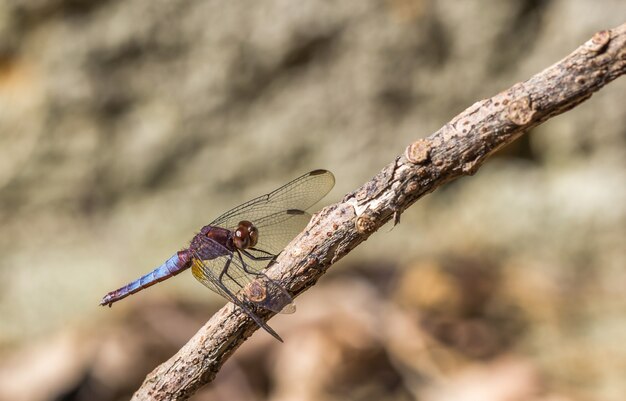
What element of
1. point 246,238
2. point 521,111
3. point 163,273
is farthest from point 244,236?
point 521,111

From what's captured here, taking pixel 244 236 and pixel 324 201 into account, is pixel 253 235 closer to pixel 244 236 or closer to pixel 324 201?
pixel 244 236

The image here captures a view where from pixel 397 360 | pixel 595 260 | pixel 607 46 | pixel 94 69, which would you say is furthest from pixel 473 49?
pixel 607 46

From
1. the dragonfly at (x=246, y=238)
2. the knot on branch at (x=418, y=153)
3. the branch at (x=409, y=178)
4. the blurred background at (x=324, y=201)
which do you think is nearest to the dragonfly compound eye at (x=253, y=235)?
the dragonfly at (x=246, y=238)

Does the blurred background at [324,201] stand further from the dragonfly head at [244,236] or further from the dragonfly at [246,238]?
the dragonfly head at [244,236]

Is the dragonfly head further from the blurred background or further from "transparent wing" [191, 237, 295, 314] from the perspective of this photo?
the blurred background

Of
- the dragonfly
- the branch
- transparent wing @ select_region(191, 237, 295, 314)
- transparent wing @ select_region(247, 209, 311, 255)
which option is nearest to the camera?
the branch

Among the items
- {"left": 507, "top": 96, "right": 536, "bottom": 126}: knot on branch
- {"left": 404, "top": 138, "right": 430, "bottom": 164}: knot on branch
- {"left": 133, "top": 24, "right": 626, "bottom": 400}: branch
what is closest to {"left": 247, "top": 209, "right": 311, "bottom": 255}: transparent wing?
{"left": 133, "top": 24, "right": 626, "bottom": 400}: branch
